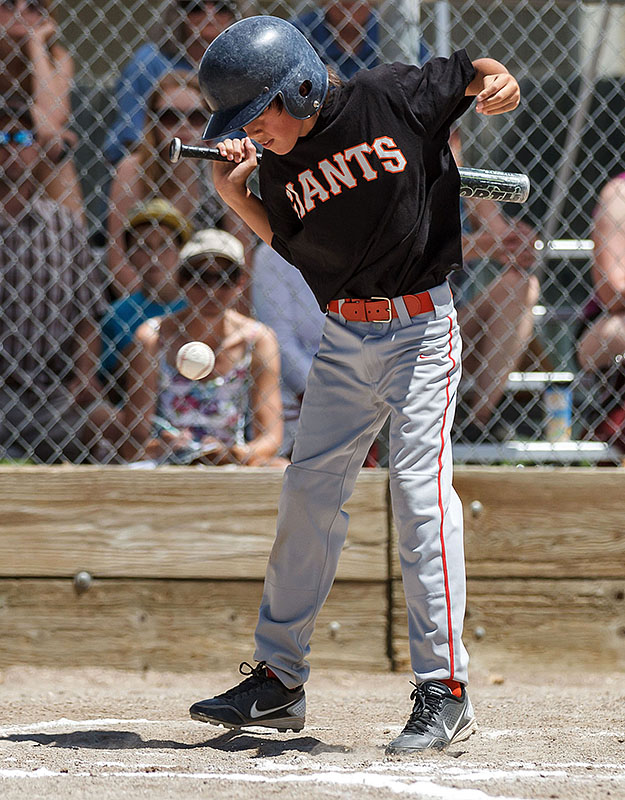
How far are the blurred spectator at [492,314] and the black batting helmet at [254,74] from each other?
1798 millimetres

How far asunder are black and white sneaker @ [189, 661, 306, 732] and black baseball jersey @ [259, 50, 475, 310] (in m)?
1.09

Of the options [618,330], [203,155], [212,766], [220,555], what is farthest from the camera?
[618,330]

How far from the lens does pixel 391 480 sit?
9.49 feet

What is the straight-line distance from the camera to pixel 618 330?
4410 millimetres

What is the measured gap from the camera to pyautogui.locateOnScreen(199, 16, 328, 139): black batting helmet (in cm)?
263

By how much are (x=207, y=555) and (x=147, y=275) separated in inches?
51.7

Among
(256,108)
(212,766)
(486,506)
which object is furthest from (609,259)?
(212,766)

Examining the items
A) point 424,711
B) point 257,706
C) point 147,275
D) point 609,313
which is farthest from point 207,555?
point 609,313

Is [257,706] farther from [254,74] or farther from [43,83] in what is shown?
[43,83]

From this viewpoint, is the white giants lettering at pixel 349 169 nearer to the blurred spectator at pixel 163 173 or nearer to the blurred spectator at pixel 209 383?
the blurred spectator at pixel 209 383

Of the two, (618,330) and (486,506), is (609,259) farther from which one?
(486,506)

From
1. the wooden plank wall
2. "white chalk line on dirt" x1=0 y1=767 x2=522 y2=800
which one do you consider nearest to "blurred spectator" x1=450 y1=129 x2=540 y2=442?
the wooden plank wall

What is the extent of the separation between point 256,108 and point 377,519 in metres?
1.92

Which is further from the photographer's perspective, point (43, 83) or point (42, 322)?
point (43, 83)
